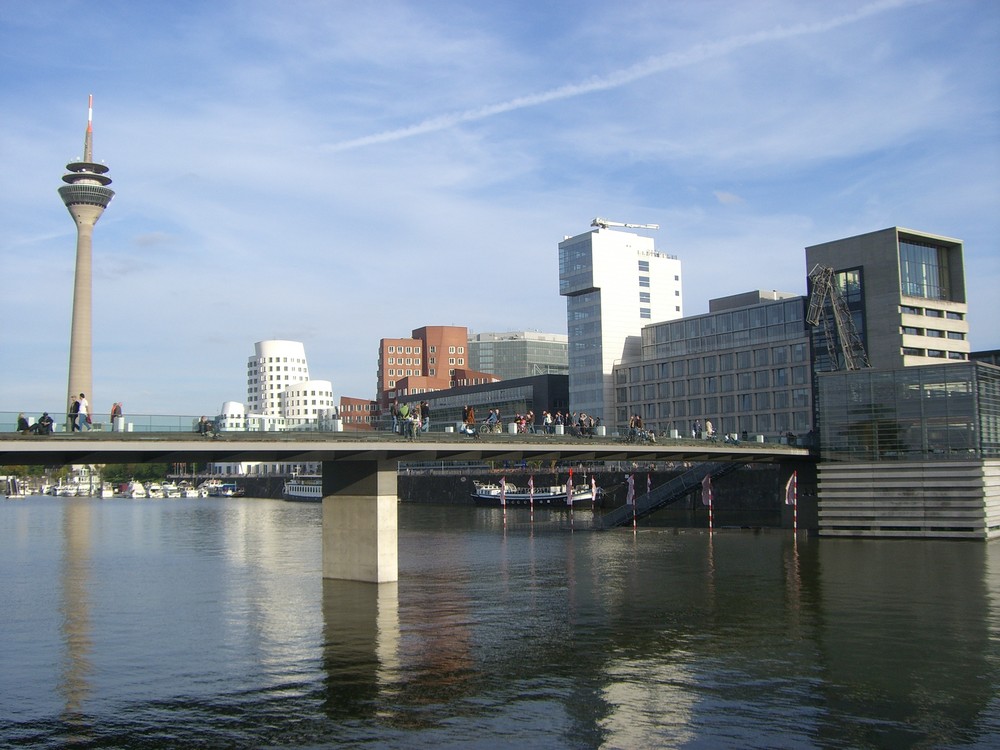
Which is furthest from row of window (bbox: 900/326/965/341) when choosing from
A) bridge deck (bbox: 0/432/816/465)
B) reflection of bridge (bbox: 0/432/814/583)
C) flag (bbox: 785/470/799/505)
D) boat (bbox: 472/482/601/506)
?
reflection of bridge (bbox: 0/432/814/583)

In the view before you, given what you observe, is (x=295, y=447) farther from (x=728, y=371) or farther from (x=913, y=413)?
(x=728, y=371)

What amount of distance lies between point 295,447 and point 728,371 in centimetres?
12730

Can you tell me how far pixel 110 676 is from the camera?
115 ft

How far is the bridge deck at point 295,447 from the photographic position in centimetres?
4534

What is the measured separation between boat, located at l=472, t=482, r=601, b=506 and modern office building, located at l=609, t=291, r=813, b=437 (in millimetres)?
12845

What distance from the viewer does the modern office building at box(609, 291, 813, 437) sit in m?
158

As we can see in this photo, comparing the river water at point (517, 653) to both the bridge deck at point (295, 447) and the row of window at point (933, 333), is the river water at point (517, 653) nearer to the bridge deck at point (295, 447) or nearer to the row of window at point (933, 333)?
the bridge deck at point (295, 447)

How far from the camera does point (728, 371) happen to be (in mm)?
169750

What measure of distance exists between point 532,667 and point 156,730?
1326cm

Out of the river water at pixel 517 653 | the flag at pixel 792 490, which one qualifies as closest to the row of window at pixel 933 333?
the flag at pixel 792 490

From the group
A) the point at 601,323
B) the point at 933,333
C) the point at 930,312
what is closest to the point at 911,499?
the point at 930,312

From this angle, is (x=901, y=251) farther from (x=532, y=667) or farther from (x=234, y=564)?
(x=532, y=667)

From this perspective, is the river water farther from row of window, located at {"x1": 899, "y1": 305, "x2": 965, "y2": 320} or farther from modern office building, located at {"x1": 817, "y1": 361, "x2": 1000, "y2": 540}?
row of window, located at {"x1": 899, "y1": 305, "x2": 965, "y2": 320}

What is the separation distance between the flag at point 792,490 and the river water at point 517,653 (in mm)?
17804
